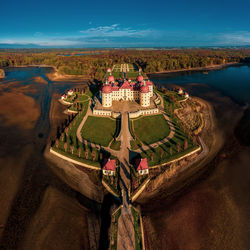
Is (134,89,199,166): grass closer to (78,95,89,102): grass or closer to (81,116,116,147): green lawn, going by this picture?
(81,116,116,147): green lawn

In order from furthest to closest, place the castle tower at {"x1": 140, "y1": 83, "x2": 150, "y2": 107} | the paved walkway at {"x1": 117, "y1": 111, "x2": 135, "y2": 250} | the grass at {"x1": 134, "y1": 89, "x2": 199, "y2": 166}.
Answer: the castle tower at {"x1": 140, "y1": 83, "x2": 150, "y2": 107}, the grass at {"x1": 134, "y1": 89, "x2": 199, "y2": 166}, the paved walkway at {"x1": 117, "y1": 111, "x2": 135, "y2": 250}

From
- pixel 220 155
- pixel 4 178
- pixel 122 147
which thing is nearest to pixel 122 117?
pixel 122 147

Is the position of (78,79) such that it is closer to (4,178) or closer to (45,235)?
(4,178)

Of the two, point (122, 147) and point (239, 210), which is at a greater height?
point (122, 147)

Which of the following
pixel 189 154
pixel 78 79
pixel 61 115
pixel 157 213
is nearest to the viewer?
pixel 157 213

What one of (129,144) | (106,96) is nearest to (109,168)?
(129,144)

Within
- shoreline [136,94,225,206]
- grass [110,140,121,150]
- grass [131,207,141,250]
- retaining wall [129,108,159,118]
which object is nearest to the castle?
retaining wall [129,108,159,118]

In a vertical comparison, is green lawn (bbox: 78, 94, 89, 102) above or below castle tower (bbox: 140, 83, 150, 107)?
below

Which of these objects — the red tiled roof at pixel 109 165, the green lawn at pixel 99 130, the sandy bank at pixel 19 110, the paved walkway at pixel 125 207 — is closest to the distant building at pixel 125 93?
the green lawn at pixel 99 130
